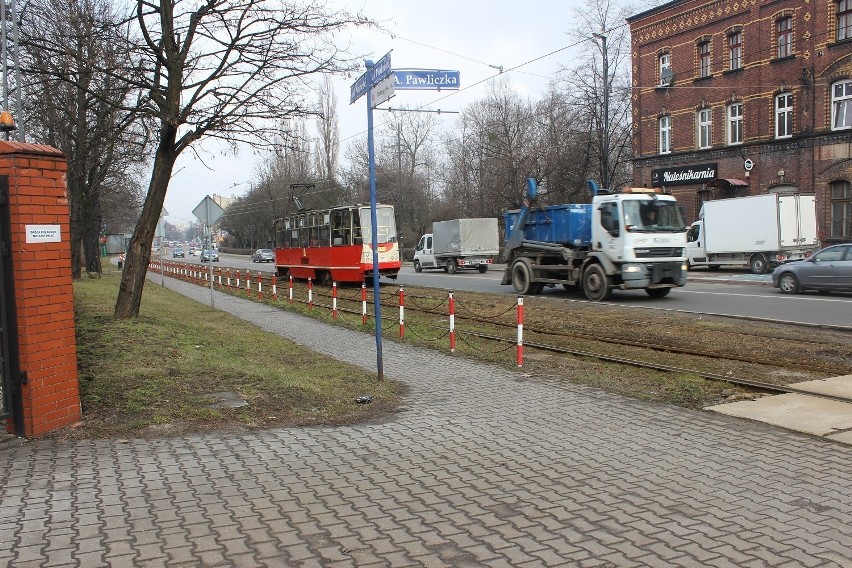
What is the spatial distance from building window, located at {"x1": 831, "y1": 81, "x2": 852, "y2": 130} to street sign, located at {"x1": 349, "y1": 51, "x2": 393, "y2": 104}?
91.3ft

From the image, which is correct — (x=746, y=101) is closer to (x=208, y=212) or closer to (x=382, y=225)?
(x=382, y=225)

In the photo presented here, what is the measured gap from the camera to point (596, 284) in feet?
64.8

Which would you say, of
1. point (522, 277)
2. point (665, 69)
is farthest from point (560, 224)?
point (665, 69)

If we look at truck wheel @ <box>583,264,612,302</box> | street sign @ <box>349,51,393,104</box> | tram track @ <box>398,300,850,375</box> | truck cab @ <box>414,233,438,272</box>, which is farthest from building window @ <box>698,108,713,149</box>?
street sign @ <box>349,51,393,104</box>

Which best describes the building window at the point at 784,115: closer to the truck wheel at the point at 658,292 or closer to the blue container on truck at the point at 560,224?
the truck wheel at the point at 658,292

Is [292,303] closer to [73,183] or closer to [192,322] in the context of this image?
[192,322]

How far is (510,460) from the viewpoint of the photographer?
5461 millimetres

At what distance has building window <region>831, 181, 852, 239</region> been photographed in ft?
95.6

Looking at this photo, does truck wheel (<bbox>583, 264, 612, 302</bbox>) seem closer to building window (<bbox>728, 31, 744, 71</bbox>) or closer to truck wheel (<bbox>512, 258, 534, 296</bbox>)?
truck wheel (<bbox>512, 258, 534, 296</bbox>)

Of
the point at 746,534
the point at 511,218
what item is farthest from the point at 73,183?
the point at 746,534

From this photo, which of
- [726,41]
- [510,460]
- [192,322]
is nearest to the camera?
[510,460]

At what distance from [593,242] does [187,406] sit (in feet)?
48.9

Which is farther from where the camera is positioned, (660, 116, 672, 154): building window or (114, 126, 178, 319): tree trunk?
(660, 116, 672, 154): building window

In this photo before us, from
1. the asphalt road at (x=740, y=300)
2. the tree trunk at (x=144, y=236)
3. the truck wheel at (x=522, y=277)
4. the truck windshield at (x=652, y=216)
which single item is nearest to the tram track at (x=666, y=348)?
the asphalt road at (x=740, y=300)
